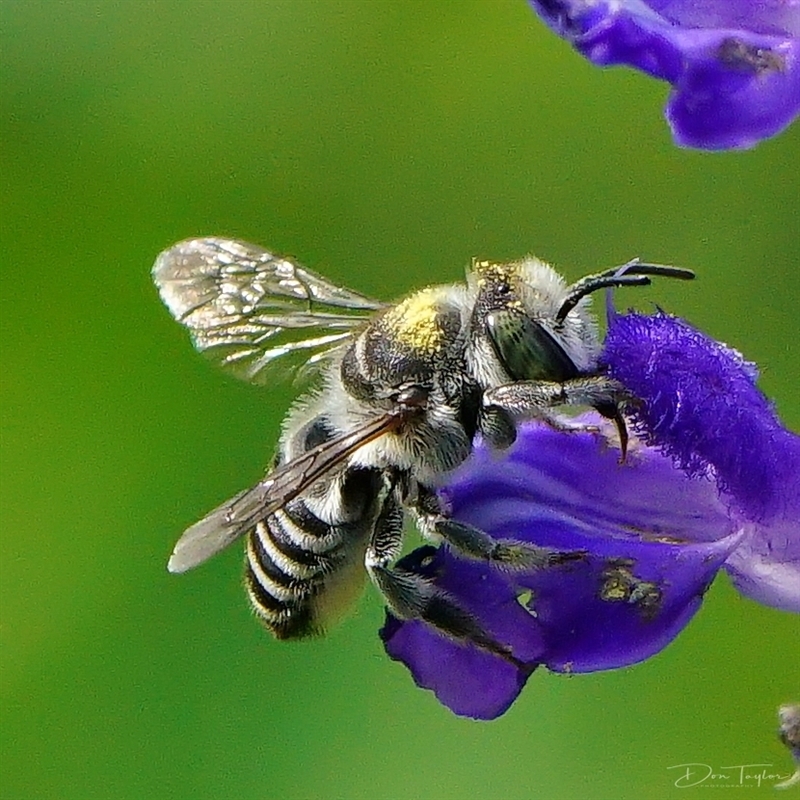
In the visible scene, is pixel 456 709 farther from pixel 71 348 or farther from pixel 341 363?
pixel 71 348

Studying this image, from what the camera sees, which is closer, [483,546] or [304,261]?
[483,546]

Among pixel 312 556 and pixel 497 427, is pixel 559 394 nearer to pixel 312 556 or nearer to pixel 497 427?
pixel 497 427

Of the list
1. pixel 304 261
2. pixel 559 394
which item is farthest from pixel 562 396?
pixel 304 261

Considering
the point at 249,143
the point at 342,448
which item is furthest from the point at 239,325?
the point at 249,143

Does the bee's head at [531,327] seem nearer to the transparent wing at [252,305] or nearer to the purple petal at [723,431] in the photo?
the purple petal at [723,431]
